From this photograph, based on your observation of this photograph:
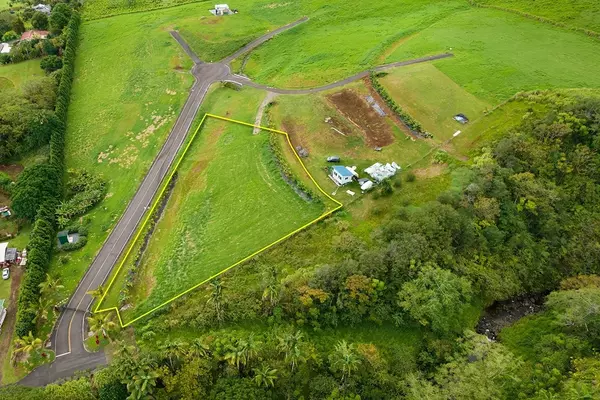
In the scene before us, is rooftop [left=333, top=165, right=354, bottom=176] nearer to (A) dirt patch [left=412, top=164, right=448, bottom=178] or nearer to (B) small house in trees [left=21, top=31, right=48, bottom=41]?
(A) dirt patch [left=412, top=164, right=448, bottom=178]

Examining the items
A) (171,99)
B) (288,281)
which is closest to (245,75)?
(171,99)

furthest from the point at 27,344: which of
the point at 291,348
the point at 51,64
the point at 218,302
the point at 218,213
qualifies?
the point at 51,64

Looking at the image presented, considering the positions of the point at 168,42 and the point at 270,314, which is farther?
the point at 168,42

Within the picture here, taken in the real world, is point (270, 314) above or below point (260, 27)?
below

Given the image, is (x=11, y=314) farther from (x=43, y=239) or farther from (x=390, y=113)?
(x=390, y=113)

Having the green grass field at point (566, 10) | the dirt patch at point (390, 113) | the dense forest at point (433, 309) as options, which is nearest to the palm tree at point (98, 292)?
the dense forest at point (433, 309)

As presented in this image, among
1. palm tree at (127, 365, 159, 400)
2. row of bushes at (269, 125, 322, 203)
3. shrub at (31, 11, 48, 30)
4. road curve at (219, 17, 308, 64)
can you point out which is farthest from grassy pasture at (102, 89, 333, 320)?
shrub at (31, 11, 48, 30)

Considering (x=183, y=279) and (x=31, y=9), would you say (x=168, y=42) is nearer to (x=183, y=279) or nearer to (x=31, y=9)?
(x=31, y=9)
